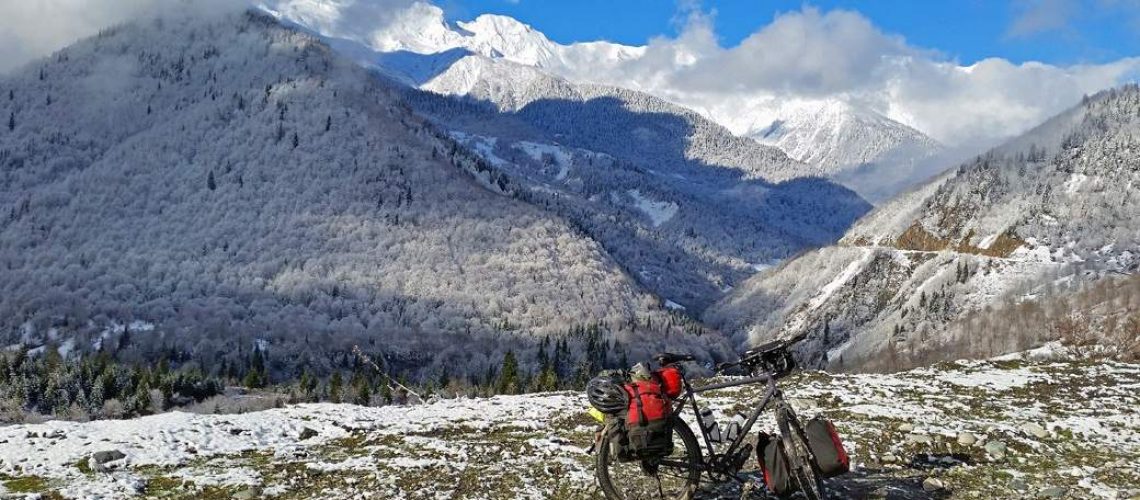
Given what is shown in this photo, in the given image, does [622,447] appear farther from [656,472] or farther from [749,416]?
[749,416]

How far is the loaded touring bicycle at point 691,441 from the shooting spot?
993 cm

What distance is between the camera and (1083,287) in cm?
18025

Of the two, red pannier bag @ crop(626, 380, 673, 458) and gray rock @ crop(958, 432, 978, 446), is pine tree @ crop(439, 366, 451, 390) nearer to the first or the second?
gray rock @ crop(958, 432, 978, 446)

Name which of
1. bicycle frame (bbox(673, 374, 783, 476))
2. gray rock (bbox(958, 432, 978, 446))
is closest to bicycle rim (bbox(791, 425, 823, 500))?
bicycle frame (bbox(673, 374, 783, 476))

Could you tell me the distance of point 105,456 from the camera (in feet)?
47.2

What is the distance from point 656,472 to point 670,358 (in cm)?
157

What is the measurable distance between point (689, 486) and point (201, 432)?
1137cm

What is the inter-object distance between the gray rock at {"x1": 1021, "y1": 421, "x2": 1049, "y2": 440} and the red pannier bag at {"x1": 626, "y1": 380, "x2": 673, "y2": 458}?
1006cm

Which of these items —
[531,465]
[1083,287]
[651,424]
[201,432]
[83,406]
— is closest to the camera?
[651,424]

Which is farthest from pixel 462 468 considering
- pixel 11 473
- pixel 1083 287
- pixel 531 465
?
pixel 1083 287

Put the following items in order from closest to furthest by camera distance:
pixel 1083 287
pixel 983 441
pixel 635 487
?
pixel 635 487, pixel 983 441, pixel 1083 287

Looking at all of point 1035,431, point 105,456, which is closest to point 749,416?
point 1035,431

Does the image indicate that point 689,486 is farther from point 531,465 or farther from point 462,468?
point 462,468

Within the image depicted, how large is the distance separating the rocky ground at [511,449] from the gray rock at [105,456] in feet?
0.09
